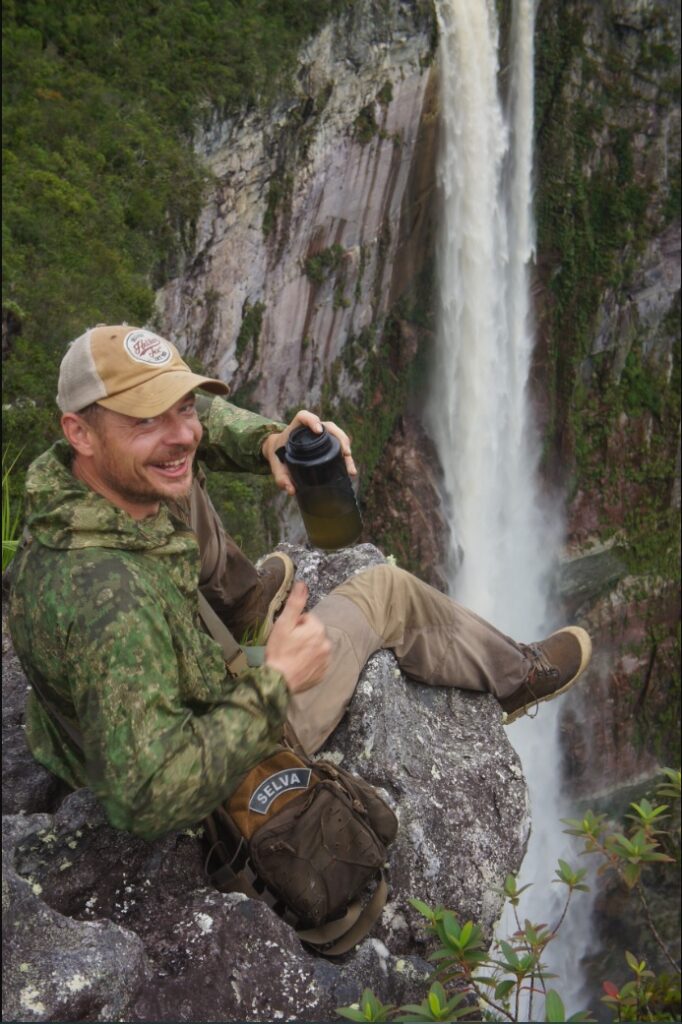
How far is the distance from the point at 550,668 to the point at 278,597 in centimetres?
104

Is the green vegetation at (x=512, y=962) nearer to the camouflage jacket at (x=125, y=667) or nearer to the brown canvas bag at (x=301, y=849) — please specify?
the brown canvas bag at (x=301, y=849)

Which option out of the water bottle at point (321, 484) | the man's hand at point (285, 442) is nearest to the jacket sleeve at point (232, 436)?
the man's hand at point (285, 442)

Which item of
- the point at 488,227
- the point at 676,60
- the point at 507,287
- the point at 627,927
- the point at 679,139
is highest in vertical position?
the point at 676,60

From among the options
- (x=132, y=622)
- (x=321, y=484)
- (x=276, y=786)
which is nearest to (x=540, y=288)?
(x=321, y=484)

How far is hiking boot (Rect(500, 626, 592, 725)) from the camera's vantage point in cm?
364

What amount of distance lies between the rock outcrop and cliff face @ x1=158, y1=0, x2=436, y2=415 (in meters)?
8.23

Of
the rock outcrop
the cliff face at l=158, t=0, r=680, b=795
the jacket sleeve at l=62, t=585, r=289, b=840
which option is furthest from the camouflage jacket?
the cliff face at l=158, t=0, r=680, b=795

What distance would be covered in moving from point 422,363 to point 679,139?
648 cm

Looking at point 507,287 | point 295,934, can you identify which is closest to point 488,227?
point 507,287

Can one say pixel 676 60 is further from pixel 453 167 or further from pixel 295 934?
pixel 295 934

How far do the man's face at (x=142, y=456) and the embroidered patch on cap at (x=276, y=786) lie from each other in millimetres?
783

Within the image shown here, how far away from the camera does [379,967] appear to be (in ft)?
8.56

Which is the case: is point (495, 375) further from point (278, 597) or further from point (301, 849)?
point (301, 849)

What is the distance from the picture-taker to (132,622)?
2064 mm
